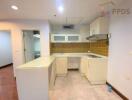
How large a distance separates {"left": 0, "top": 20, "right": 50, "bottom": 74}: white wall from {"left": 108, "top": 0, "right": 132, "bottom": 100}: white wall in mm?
2448

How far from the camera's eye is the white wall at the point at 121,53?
245 cm

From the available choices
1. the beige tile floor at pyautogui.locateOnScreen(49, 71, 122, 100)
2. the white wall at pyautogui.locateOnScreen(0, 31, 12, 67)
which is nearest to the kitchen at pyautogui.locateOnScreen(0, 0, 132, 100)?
the beige tile floor at pyautogui.locateOnScreen(49, 71, 122, 100)

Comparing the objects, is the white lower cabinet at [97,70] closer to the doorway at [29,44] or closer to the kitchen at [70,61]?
the kitchen at [70,61]

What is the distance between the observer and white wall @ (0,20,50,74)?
13.8 ft

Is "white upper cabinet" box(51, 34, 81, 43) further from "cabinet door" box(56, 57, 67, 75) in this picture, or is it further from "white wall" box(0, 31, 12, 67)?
"white wall" box(0, 31, 12, 67)

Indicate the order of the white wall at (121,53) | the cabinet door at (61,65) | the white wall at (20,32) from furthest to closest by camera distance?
the cabinet door at (61,65) < the white wall at (20,32) < the white wall at (121,53)

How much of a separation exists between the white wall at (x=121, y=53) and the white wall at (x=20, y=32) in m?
2.45

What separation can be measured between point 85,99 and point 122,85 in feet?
3.33

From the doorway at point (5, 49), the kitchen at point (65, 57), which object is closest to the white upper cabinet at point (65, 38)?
the kitchen at point (65, 57)

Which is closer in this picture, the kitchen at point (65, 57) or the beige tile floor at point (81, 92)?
the kitchen at point (65, 57)

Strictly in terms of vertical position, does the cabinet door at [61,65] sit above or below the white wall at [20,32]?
below

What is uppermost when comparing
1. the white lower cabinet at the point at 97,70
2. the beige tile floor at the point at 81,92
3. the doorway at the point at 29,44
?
the doorway at the point at 29,44

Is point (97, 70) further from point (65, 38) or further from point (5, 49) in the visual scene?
point (5, 49)

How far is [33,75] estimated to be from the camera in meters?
2.13
